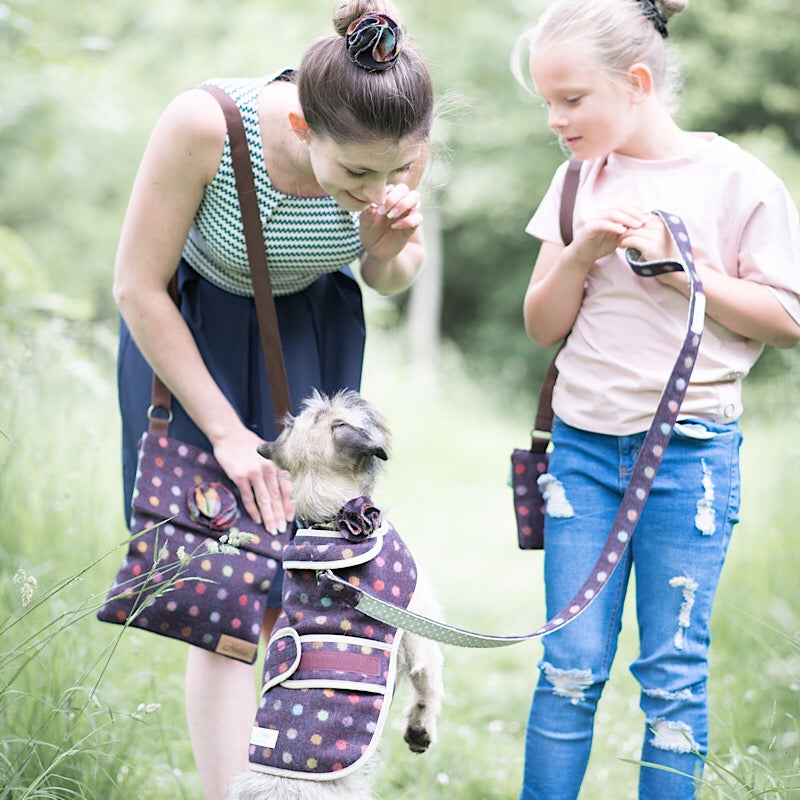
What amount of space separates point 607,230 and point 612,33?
23.2 inches

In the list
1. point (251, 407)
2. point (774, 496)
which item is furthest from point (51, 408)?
point (774, 496)

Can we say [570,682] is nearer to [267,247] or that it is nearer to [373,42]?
[267,247]

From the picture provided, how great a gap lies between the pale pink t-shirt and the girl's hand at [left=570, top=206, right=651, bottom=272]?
0.11 m

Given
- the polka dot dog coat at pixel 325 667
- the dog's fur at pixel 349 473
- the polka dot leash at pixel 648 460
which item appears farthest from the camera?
the dog's fur at pixel 349 473

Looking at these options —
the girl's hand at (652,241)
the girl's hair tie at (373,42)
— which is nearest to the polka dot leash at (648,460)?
the girl's hand at (652,241)

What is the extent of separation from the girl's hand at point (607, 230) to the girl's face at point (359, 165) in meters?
0.50

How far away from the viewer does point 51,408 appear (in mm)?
4973

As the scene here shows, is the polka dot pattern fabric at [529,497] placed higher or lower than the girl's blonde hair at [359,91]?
lower

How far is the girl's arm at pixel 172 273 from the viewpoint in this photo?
269 centimetres

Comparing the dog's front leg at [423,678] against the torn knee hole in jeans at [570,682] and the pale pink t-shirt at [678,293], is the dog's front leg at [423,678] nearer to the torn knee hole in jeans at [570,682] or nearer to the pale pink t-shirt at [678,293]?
the torn knee hole in jeans at [570,682]

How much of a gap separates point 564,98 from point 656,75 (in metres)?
0.31

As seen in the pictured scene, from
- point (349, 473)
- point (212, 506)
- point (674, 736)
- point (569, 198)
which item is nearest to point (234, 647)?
point (212, 506)

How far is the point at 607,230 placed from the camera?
2.62 metres

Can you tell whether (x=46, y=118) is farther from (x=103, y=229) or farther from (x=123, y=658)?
(x=123, y=658)
